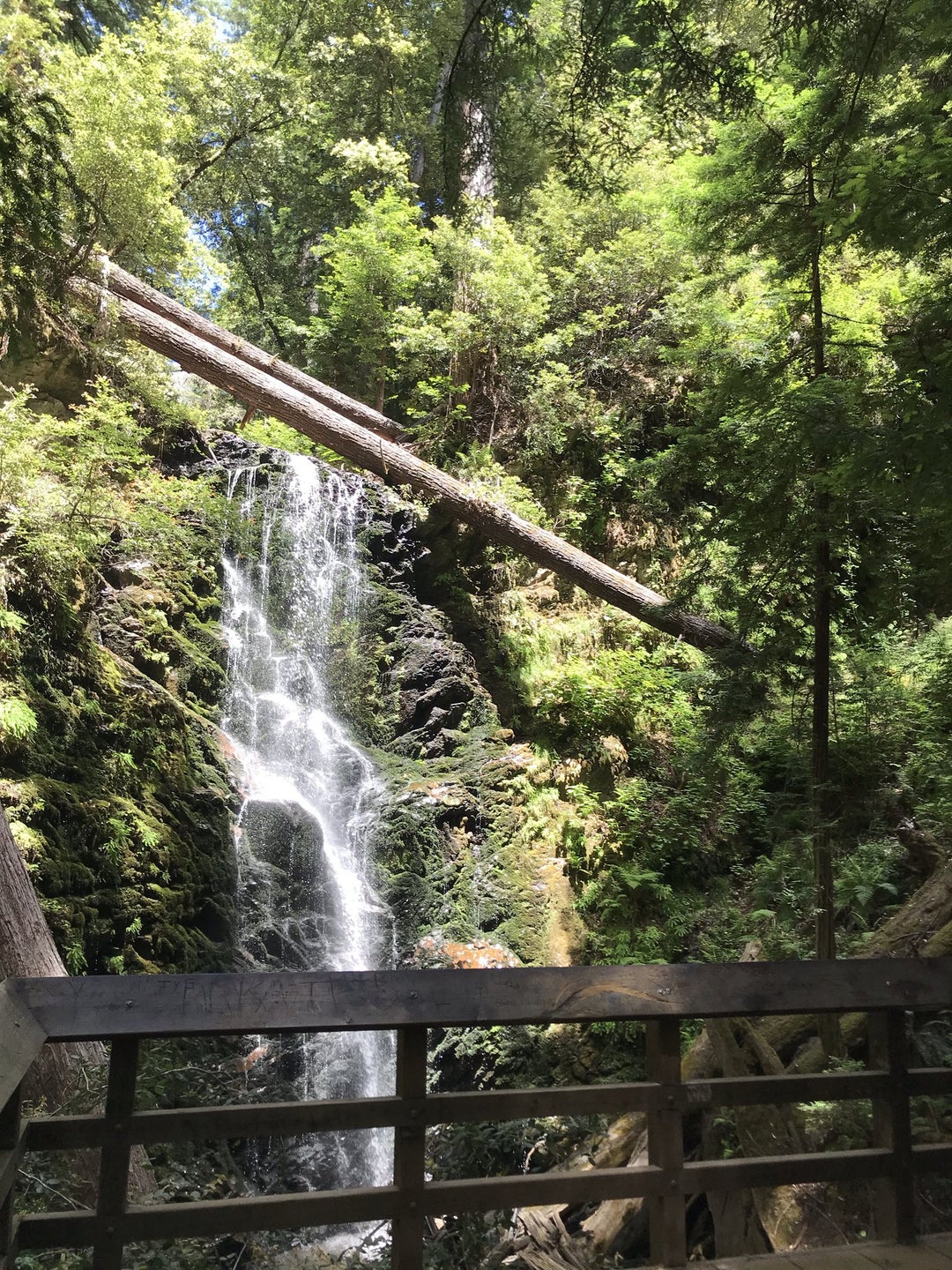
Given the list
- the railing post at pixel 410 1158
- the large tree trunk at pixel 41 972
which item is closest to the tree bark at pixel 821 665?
the railing post at pixel 410 1158

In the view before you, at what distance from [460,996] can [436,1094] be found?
23 cm

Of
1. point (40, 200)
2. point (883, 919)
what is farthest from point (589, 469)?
point (40, 200)

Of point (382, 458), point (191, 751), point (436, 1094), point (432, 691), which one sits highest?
point (382, 458)

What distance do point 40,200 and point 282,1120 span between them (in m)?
4.09

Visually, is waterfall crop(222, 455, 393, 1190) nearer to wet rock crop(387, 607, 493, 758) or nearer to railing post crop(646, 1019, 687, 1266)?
wet rock crop(387, 607, 493, 758)

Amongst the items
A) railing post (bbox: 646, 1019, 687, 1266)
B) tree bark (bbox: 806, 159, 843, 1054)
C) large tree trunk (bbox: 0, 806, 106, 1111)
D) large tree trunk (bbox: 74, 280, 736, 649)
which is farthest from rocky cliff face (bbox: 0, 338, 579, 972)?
railing post (bbox: 646, 1019, 687, 1266)

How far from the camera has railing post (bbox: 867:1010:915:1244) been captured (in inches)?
94.3

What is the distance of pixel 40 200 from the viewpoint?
395cm

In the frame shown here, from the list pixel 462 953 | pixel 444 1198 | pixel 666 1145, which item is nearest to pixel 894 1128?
pixel 666 1145

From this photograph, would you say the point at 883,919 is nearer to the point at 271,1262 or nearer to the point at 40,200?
the point at 271,1262

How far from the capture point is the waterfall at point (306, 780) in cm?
740

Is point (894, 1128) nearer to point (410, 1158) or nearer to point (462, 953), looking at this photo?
point (410, 1158)

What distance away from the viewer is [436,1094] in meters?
2.02

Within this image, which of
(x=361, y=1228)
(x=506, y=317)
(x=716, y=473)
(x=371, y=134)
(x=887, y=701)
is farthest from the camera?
(x=371, y=134)
